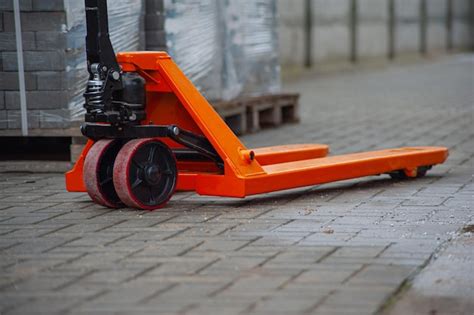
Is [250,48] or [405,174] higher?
[250,48]

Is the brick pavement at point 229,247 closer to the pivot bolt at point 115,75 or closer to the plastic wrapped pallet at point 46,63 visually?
the plastic wrapped pallet at point 46,63

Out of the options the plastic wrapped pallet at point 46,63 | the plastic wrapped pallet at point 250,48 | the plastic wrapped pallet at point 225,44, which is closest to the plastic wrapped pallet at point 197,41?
the plastic wrapped pallet at point 225,44

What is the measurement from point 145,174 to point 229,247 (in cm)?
103

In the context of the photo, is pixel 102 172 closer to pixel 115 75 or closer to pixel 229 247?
pixel 115 75

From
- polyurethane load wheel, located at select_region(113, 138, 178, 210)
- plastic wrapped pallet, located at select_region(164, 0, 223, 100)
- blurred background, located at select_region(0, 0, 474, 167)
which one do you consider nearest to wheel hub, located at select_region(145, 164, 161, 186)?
polyurethane load wheel, located at select_region(113, 138, 178, 210)

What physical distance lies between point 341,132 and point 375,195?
12.4ft

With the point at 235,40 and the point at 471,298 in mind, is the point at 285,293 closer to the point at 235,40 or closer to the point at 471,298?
the point at 471,298

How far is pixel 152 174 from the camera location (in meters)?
5.68

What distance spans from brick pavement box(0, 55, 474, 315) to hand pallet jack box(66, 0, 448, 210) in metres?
0.13

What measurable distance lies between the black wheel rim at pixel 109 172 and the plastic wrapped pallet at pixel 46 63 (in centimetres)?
163

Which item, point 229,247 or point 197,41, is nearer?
point 229,247

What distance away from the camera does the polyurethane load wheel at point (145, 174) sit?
5.60 meters

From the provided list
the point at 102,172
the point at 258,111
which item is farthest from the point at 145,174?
the point at 258,111

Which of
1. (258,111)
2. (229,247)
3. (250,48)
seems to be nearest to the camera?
(229,247)
